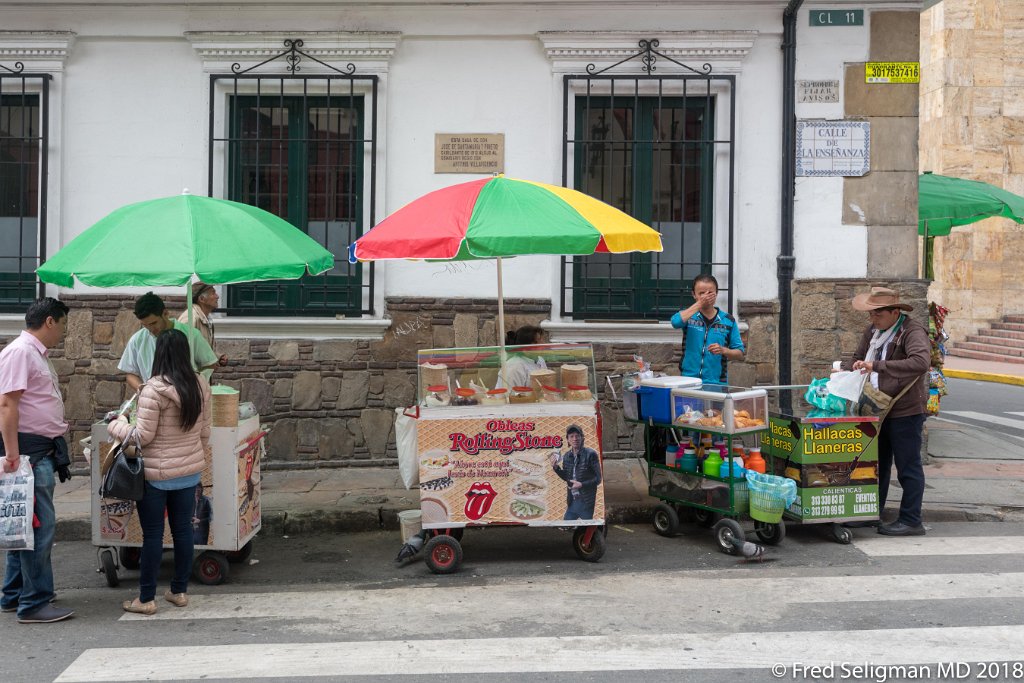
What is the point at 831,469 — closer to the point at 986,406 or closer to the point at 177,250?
the point at 177,250

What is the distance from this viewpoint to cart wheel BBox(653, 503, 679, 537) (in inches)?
281

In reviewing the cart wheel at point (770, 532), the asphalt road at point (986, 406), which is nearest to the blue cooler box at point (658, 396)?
the cart wheel at point (770, 532)

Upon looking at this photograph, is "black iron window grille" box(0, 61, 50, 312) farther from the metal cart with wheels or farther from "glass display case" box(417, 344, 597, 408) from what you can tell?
"glass display case" box(417, 344, 597, 408)

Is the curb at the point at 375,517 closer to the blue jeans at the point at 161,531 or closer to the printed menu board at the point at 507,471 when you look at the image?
the printed menu board at the point at 507,471

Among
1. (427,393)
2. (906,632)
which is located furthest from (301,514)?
(906,632)

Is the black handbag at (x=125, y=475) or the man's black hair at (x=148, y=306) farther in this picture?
the man's black hair at (x=148, y=306)

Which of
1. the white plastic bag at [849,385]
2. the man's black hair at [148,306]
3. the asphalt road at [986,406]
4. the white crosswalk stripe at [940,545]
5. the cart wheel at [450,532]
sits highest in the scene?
the man's black hair at [148,306]

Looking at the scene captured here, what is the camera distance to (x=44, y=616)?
17.7ft

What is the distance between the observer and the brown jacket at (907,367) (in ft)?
22.7

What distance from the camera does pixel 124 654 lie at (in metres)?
4.90

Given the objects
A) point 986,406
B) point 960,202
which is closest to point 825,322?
point 960,202

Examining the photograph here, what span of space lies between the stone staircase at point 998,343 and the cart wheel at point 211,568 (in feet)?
58.2

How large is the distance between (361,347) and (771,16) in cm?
492

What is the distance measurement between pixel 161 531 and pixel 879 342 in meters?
5.07
